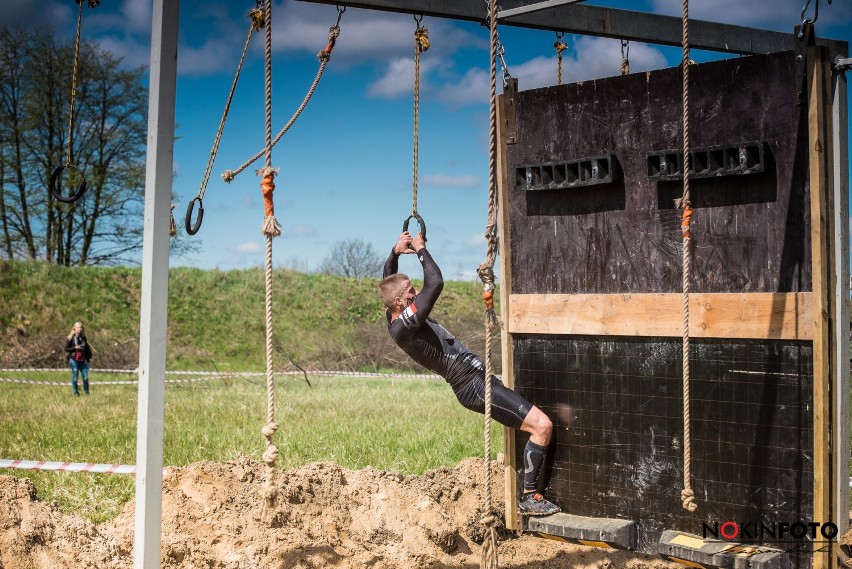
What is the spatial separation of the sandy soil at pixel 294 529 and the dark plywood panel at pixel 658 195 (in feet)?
6.06

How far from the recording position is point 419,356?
5.57 meters

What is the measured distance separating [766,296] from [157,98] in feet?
11.7

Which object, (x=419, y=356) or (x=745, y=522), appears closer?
(x=745, y=522)

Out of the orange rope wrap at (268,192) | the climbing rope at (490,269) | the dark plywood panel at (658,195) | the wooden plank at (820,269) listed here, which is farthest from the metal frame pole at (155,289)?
the wooden plank at (820,269)

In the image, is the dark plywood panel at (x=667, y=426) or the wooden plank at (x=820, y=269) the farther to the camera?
the dark plywood panel at (x=667, y=426)

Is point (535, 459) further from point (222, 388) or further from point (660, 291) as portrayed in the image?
point (222, 388)

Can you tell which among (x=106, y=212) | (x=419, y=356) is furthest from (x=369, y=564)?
(x=106, y=212)

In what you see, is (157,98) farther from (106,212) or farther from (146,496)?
(106,212)

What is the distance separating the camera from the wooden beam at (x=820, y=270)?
438 cm

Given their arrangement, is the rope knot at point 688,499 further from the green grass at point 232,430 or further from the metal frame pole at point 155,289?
the green grass at point 232,430

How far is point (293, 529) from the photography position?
5387 millimetres

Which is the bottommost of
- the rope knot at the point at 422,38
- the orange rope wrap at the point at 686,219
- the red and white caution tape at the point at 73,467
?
the red and white caution tape at the point at 73,467

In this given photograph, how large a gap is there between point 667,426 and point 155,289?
10.5 ft

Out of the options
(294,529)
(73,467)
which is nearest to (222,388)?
(73,467)
